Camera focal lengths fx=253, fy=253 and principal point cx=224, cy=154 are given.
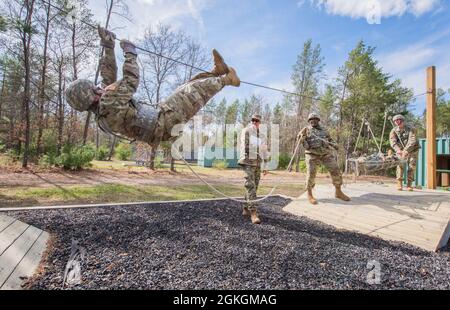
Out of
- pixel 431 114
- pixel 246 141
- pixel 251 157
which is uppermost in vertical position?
pixel 431 114

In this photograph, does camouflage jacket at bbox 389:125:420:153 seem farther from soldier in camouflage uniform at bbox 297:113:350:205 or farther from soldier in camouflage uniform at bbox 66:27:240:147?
soldier in camouflage uniform at bbox 66:27:240:147

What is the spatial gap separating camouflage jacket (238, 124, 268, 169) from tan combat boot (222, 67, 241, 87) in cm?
86

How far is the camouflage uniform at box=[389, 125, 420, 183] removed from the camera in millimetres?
6527

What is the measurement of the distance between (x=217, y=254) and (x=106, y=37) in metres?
3.15

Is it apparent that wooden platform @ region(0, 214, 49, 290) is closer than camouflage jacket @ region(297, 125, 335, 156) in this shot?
Yes

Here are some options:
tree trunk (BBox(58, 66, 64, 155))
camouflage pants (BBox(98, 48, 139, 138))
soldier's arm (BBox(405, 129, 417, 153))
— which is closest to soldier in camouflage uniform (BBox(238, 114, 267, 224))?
camouflage pants (BBox(98, 48, 139, 138))

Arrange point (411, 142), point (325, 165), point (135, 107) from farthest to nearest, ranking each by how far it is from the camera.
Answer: point (411, 142) → point (325, 165) → point (135, 107)

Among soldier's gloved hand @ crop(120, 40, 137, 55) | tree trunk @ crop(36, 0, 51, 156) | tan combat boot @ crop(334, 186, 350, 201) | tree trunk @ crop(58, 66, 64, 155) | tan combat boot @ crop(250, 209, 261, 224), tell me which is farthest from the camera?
tree trunk @ crop(58, 66, 64, 155)

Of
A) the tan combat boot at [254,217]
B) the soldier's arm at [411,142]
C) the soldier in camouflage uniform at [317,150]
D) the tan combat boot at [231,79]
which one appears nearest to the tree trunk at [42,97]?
the tan combat boot at [231,79]

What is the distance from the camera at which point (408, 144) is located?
21.4 ft

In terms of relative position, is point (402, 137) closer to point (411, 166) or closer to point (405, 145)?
point (405, 145)

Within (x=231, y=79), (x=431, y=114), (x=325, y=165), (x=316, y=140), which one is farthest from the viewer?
(x=431, y=114)
